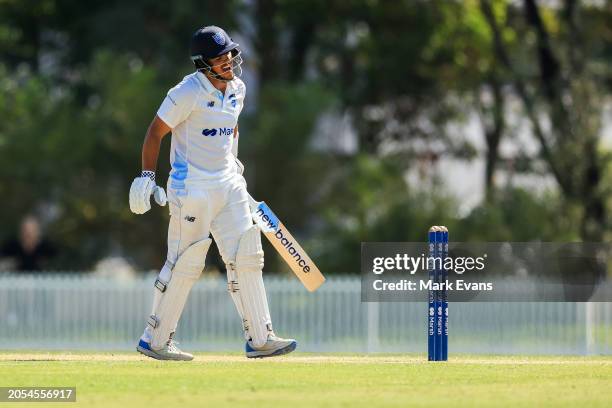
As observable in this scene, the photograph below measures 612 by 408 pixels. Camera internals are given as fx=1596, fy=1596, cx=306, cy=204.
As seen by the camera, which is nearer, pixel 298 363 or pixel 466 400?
pixel 466 400

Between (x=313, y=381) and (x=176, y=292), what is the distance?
141 cm

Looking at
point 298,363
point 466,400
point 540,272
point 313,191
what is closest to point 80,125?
point 313,191

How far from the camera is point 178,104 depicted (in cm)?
1061

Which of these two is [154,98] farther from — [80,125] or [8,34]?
[8,34]

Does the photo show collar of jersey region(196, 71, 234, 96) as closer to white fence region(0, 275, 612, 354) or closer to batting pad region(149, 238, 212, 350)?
batting pad region(149, 238, 212, 350)

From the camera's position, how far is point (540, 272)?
57.2ft

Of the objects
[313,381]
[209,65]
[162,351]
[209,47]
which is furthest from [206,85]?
[313,381]

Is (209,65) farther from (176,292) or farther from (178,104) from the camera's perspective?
(176,292)

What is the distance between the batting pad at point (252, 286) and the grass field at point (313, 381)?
233mm

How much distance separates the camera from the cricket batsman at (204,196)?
10.7 metres

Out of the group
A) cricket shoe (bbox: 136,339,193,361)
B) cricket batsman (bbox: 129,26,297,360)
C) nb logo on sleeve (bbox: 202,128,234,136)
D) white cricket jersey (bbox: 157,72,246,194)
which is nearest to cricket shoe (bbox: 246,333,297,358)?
cricket batsman (bbox: 129,26,297,360)

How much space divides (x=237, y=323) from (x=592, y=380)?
10.7m

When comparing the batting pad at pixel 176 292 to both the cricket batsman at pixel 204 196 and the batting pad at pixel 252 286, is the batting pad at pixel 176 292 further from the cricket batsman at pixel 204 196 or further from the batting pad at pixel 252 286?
the batting pad at pixel 252 286

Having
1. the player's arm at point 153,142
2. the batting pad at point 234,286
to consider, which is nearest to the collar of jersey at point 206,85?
the player's arm at point 153,142
